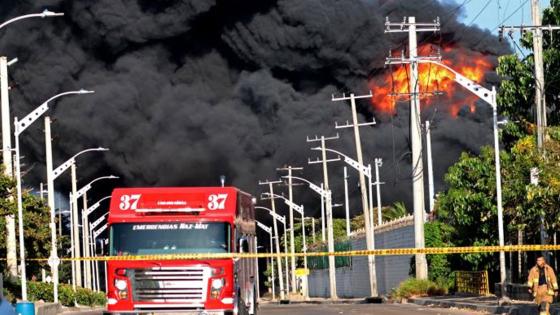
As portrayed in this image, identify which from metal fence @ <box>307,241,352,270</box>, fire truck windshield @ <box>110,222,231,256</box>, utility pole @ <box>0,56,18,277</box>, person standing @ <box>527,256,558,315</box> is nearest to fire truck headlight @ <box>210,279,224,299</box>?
fire truck windshield @ <box>110,222,231,256</box>

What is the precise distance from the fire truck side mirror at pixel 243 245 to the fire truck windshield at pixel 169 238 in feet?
2.43

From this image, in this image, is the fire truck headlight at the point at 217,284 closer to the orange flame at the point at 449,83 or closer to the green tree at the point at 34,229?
the green tree at the point at 34,229

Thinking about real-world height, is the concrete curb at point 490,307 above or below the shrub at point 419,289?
below

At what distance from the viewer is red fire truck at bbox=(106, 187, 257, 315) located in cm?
2514

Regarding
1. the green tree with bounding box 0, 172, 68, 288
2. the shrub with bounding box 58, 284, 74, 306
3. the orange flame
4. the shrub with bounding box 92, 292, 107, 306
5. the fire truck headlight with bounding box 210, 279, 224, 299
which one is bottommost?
the shrub with bounding box 92, 292, 107, 306

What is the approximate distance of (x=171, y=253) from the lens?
2530 cm

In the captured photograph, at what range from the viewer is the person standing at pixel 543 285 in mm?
26609

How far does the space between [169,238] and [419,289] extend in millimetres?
31748

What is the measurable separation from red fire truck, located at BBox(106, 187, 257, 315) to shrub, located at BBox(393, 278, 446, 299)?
30.6m

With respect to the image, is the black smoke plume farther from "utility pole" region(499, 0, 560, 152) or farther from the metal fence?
"utility pole" region(499, 0, 560, 152)

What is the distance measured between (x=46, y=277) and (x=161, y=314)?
4888cm

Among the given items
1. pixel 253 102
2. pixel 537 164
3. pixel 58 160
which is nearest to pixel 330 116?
pixel 253 102

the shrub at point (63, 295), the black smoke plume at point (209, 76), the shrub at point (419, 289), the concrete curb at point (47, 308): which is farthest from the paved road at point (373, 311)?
the black smoke plume at point (209, 76)

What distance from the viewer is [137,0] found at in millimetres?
88312
